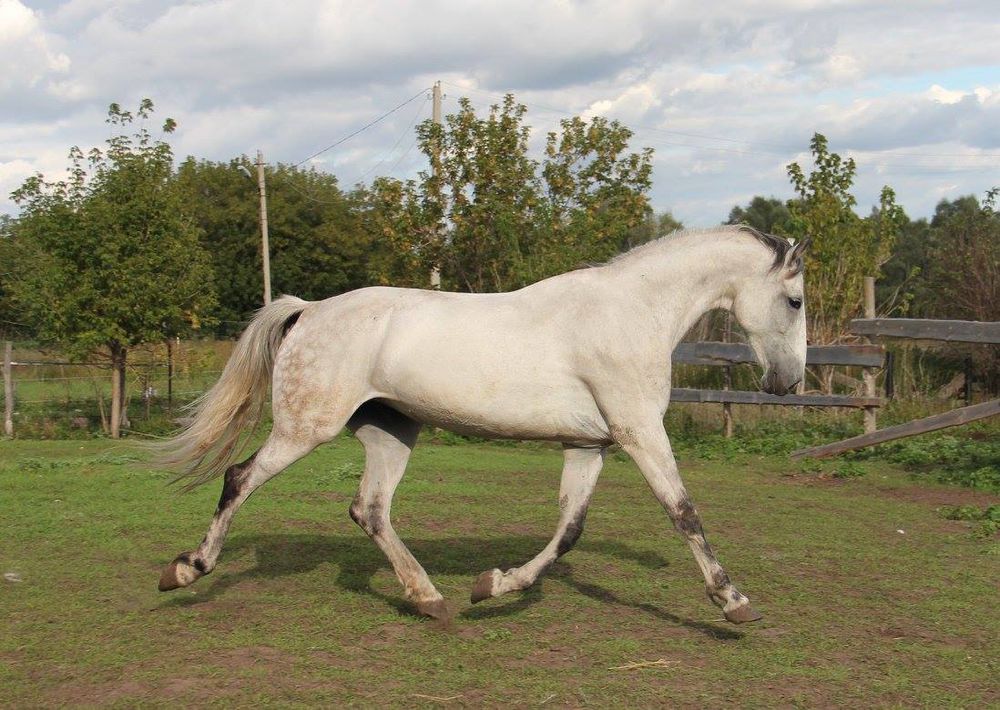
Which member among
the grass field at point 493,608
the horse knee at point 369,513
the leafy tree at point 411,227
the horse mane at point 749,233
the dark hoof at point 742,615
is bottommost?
the grass field at point 493,608

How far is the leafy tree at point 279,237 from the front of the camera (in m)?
46.9

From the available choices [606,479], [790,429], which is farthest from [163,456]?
[790,429]

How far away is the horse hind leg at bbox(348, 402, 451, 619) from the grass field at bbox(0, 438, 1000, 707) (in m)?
0.27

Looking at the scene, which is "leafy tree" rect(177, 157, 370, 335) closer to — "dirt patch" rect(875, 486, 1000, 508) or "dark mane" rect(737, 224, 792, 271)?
"dirt patch" rect(875, 486, 1000, 508)

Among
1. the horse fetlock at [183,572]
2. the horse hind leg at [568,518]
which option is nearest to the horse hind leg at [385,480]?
the horse hind leg at [568,518]

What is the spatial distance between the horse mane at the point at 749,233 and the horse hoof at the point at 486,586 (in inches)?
76.3

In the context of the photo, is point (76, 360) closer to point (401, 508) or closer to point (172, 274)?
point (172, 274)

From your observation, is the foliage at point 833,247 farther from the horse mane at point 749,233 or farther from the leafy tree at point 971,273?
the horse mane at point 749,233

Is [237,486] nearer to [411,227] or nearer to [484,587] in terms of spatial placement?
[484,587]

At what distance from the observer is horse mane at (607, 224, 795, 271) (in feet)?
18.9

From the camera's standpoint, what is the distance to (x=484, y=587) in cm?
565

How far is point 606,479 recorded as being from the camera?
11336 mm

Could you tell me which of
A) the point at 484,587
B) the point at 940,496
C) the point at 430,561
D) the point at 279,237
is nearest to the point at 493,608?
the point at 484,587

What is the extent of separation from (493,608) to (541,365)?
4.97ft
